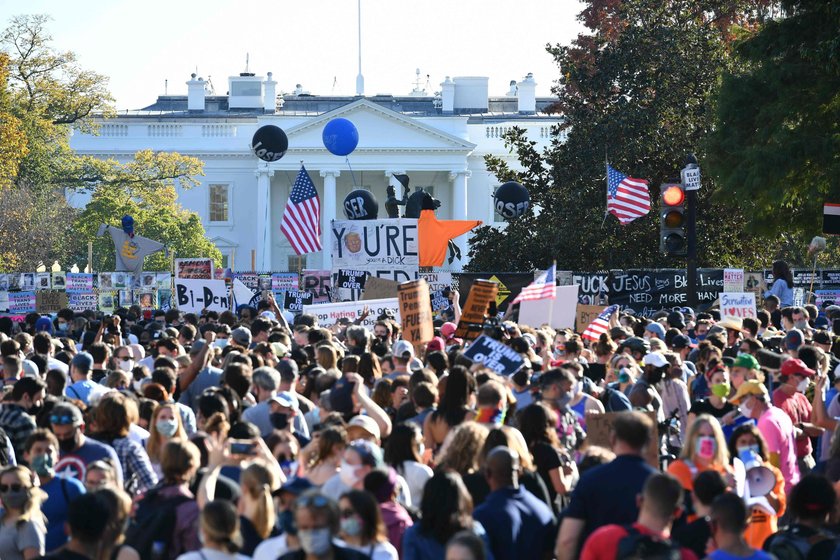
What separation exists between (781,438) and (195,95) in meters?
81.3

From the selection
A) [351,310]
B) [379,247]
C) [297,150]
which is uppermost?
[297,150]

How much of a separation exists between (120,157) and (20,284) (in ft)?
168

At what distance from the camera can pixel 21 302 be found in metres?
26.5

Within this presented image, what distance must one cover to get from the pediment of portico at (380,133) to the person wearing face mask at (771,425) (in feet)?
227

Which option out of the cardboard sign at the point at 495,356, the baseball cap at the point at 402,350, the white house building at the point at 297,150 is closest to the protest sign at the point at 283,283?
the baseball cap at the point at 402,350

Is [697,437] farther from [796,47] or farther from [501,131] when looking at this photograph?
[501,131]

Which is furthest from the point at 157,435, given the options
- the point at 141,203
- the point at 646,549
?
the point at 141,203

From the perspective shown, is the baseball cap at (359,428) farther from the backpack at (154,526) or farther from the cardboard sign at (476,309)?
the cardboard sign at (476,309)

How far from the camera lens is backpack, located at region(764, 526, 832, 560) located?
5.87 metres

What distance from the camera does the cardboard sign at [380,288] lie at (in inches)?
756

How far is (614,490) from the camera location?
20.3 ft

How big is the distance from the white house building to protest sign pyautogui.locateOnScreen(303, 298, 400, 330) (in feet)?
191

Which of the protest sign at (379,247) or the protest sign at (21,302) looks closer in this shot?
the protest sign at (379,247)

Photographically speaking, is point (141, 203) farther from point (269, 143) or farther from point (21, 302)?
point (21, 302)
